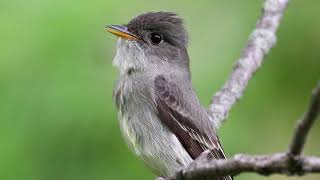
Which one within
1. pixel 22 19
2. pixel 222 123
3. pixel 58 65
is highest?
pixel 22 19

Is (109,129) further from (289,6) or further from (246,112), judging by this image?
(289,6)

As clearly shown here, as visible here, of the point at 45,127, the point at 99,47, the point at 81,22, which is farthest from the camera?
the point at 99,47

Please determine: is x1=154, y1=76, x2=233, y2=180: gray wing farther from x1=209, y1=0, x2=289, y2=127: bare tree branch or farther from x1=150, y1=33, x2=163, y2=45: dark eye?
x1=150, y1=33, x2=163, y2=45: dark eye

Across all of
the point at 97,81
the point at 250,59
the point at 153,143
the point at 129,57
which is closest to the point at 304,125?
the point at 153,143

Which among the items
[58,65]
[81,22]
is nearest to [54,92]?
[58,65]

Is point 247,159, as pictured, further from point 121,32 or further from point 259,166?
point 121,32

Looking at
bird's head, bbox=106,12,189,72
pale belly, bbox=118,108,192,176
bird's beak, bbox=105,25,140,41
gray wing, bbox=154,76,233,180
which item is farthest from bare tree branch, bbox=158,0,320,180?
bird's beak, bbox=105,25,140,41

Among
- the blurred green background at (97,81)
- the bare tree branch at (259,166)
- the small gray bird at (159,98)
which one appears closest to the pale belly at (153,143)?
the small gray bird at (159,98)
